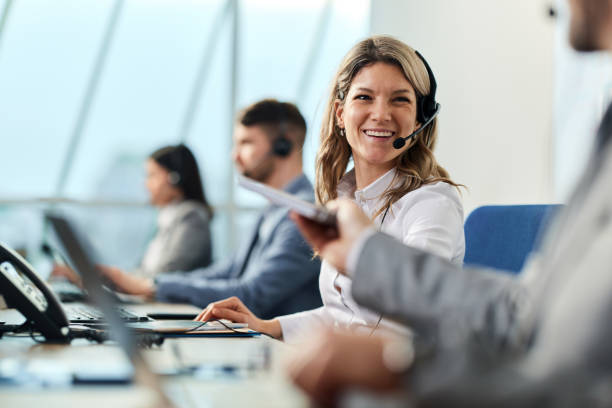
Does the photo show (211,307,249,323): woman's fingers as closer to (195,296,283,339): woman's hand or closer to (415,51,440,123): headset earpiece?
(195,296,283,339): woman's hand

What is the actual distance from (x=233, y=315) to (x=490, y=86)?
197 centimetres

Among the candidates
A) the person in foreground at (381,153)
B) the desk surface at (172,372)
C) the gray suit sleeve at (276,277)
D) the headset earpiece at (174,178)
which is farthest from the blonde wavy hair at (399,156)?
the headset earpiece at (174,178)

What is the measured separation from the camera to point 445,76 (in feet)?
9.75

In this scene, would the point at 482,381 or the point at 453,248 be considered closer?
the point at 482,381

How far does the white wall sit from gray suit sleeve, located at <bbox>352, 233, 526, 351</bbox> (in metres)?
2.16

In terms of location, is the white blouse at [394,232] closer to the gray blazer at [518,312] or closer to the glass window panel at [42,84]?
the gray blazer at [518,312]

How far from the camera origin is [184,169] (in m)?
4.18

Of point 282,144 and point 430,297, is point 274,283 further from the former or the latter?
point 430,297

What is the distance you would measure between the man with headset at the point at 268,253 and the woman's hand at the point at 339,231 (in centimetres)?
151

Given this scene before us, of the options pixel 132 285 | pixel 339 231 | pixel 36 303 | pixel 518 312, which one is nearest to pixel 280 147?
pixel 132 285

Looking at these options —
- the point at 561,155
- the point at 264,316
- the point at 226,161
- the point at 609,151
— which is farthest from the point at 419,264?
the point at 226,161

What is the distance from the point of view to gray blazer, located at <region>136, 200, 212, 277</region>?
381cm

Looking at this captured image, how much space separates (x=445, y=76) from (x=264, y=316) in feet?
4.27

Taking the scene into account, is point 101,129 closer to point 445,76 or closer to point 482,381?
point 445,76
